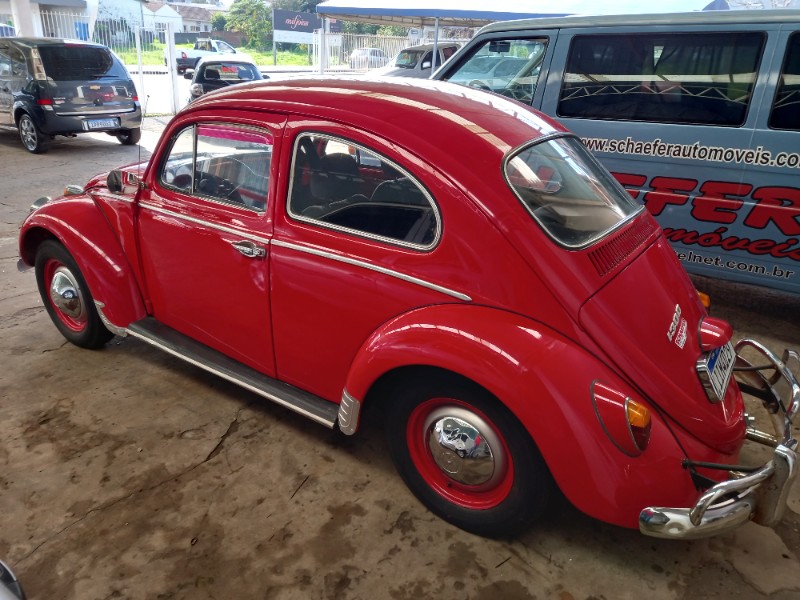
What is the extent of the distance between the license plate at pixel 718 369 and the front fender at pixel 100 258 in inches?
110

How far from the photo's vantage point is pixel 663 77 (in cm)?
404

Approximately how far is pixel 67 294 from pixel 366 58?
19574 millimetres

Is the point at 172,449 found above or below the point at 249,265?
below

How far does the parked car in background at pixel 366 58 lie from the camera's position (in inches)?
818

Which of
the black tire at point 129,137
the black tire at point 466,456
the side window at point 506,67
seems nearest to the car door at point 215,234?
the black tire at point 466,456

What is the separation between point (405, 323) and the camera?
2186 mm

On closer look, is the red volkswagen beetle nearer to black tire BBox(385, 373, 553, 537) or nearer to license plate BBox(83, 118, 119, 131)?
black tire BBox(385, 373, 553, 537)

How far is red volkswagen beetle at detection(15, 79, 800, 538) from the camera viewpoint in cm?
193

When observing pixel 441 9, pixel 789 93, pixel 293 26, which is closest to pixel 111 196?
pixel 789 93

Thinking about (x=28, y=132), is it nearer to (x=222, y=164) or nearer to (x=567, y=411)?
(x=222, y=164)

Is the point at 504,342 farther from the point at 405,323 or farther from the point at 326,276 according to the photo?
the point at 326,276

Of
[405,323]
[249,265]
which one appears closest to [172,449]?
[249,265]

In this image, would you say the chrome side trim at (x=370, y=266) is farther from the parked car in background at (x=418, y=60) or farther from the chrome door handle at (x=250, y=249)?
the parked car in background at (x=418, y=60)

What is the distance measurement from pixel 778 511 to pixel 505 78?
3728 millimetres
